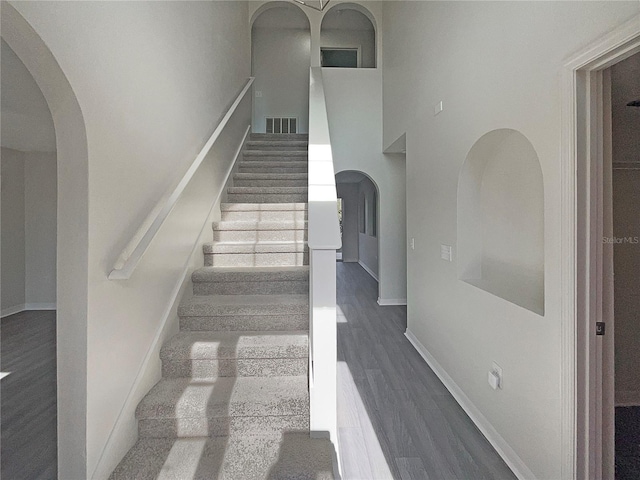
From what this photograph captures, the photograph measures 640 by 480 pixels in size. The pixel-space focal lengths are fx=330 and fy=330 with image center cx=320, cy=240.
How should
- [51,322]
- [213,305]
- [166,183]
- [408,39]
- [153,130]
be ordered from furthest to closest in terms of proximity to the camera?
[51,322] → [408,39] → [213,305] → [166,183] → [153,130]

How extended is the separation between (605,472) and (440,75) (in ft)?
9.20

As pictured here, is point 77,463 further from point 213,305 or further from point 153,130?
point 153,130

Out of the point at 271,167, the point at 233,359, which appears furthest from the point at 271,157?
the point at 233,359

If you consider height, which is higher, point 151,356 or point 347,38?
point 347,38

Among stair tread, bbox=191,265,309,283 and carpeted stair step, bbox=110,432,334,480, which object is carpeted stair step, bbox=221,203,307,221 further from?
carpeted stair step, bbox=110,432,334,480

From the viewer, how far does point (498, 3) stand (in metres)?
1.93

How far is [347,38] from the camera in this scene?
710 cm

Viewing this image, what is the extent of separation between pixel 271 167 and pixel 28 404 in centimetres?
310

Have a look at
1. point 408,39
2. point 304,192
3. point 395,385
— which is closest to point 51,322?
point 304,192

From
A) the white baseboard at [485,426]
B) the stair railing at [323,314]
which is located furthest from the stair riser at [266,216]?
the white baseboard at [485,426]

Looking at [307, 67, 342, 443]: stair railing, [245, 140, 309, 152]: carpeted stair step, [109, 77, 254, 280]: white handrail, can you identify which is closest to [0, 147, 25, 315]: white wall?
[245, 140, 309, 152]: carpeted stair step

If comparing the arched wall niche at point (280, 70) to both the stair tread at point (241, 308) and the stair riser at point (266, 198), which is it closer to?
the stair riser at point (266, 198)

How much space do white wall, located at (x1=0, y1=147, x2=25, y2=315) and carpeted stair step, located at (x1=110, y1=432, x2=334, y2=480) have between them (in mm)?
4515

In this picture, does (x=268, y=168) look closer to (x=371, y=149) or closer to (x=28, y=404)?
(x=371, y=149)
